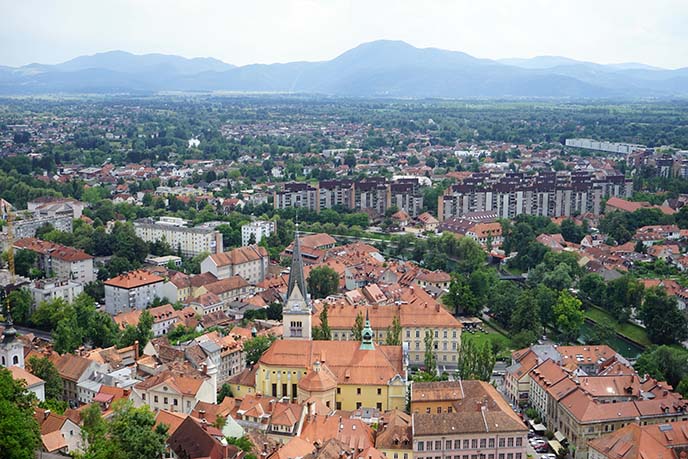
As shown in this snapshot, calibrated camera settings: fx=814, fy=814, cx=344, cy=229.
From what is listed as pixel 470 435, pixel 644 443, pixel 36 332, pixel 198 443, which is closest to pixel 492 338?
pixel 470 435

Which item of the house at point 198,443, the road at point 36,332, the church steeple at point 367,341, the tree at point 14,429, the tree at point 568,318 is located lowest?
the road at point 36,332

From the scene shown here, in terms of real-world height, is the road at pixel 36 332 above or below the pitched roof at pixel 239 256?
below

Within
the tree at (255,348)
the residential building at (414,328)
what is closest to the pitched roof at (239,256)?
the residential building at (414,328)

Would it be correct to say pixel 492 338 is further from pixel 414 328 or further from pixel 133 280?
pixel 133 280

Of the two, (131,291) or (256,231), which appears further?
(256,231)

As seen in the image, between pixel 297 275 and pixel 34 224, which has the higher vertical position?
pixel 297 275

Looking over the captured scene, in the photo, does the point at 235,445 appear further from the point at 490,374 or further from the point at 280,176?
the point at 280,176

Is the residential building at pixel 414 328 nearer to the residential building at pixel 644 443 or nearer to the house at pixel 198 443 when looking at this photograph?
the residential building at pixel 644 443
